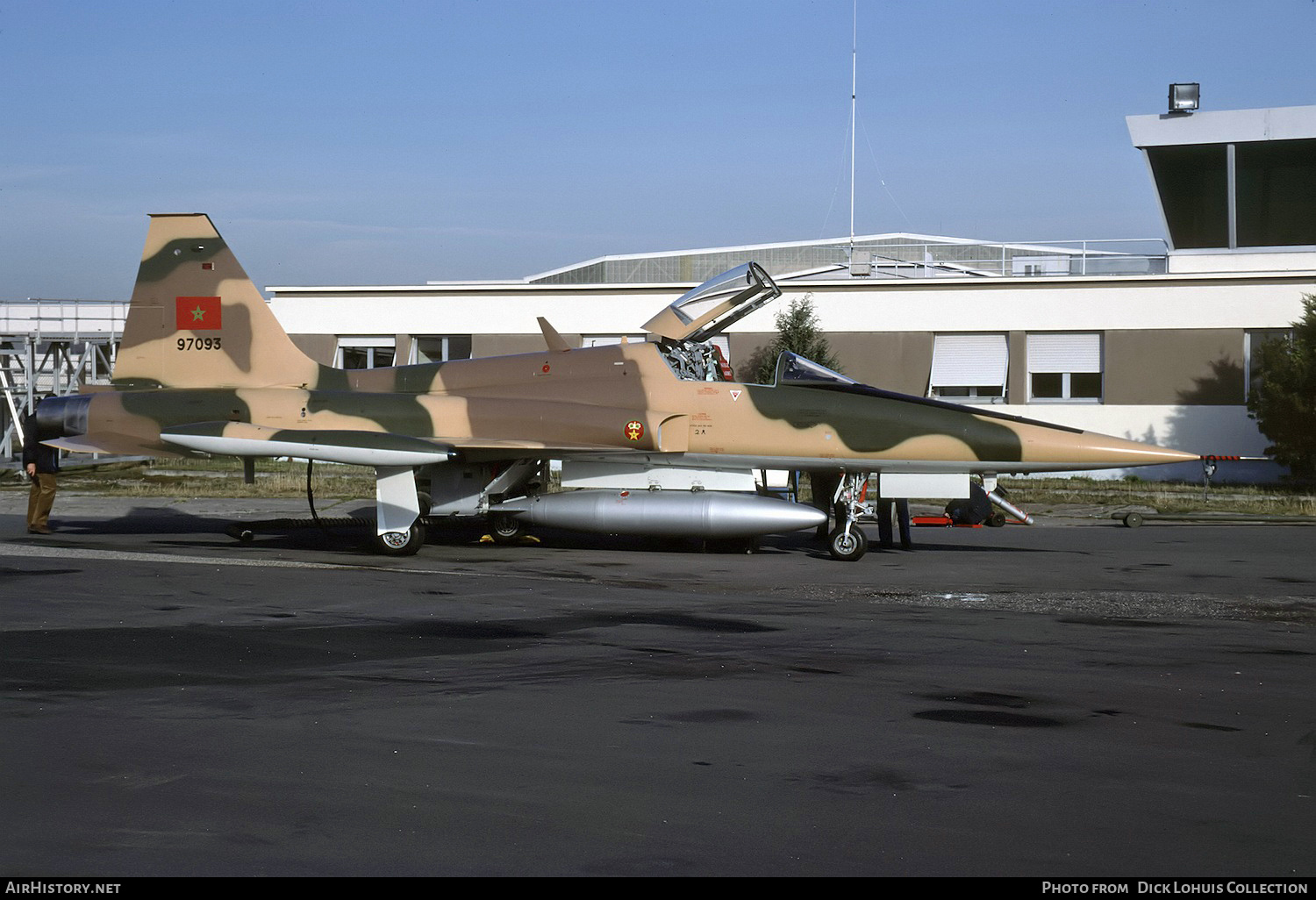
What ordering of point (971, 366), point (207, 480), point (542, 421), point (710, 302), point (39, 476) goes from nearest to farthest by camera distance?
point (542, 421), point (710, 302), point (39, 476), point (207, 480), point (971, 366)

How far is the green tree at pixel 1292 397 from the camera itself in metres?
25.4

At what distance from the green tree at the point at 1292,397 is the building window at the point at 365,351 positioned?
2192 cm

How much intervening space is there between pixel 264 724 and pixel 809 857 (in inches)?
118

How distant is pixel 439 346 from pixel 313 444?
2027cm

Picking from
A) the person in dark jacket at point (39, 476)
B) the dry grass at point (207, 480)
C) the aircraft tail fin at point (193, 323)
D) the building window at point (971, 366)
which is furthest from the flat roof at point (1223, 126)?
the person in dark jacket at point (39, 476)

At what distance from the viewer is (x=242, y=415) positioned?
15.4 meters

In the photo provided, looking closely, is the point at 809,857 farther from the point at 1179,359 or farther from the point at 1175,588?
the point at 1179,359

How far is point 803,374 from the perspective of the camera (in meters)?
14.8

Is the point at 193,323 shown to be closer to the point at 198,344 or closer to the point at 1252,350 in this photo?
the point at 198,344

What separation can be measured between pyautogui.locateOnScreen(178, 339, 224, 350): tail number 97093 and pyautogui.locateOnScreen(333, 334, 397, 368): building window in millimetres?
17677

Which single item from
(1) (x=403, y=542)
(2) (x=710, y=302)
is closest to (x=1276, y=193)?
(2) (x=710, y=302)

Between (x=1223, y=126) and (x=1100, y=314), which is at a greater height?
(x=1223, y=126)

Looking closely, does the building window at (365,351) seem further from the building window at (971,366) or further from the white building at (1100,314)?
the building window at (971,366)
